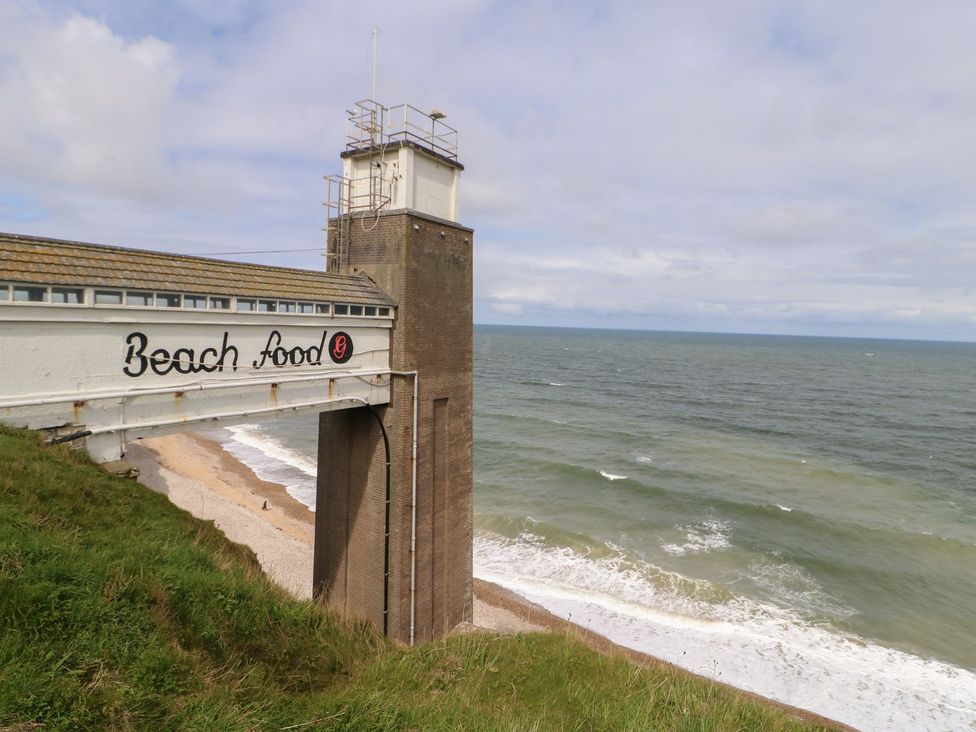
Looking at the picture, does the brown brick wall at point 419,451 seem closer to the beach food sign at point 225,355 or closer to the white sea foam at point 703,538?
the beach food sign at point 225,355

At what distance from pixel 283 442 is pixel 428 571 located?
39.8 meters

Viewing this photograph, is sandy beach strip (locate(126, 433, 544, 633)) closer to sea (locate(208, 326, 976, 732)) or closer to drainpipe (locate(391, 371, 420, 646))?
sea (locate(208, 326, 976, 732))

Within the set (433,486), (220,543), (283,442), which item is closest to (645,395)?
(283,442)

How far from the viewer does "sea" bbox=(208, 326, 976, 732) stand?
1995 centimetres

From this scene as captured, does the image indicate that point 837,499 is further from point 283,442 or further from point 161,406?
point 283,442

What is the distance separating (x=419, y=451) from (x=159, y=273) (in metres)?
7.06

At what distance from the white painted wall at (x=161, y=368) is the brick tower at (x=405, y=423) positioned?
1423 millimetres

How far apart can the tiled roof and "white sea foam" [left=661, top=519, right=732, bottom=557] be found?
21.5 meters

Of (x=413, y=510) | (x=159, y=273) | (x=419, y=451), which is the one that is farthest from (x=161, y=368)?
(x=413, y=510)

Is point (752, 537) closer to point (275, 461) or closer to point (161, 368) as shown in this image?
point (161, 368)

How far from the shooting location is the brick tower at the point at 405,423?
556 inches

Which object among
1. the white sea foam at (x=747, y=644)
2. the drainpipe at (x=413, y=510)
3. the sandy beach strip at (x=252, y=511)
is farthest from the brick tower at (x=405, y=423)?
the white sea foam at (x=747, y=644)

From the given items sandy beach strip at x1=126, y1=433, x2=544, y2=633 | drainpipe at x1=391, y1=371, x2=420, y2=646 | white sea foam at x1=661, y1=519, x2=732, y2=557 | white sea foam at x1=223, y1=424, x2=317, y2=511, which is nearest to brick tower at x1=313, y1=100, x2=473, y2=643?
drainpipe at x1=391, y1=371, x2=420, y2=646

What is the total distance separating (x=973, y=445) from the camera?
166 ft
